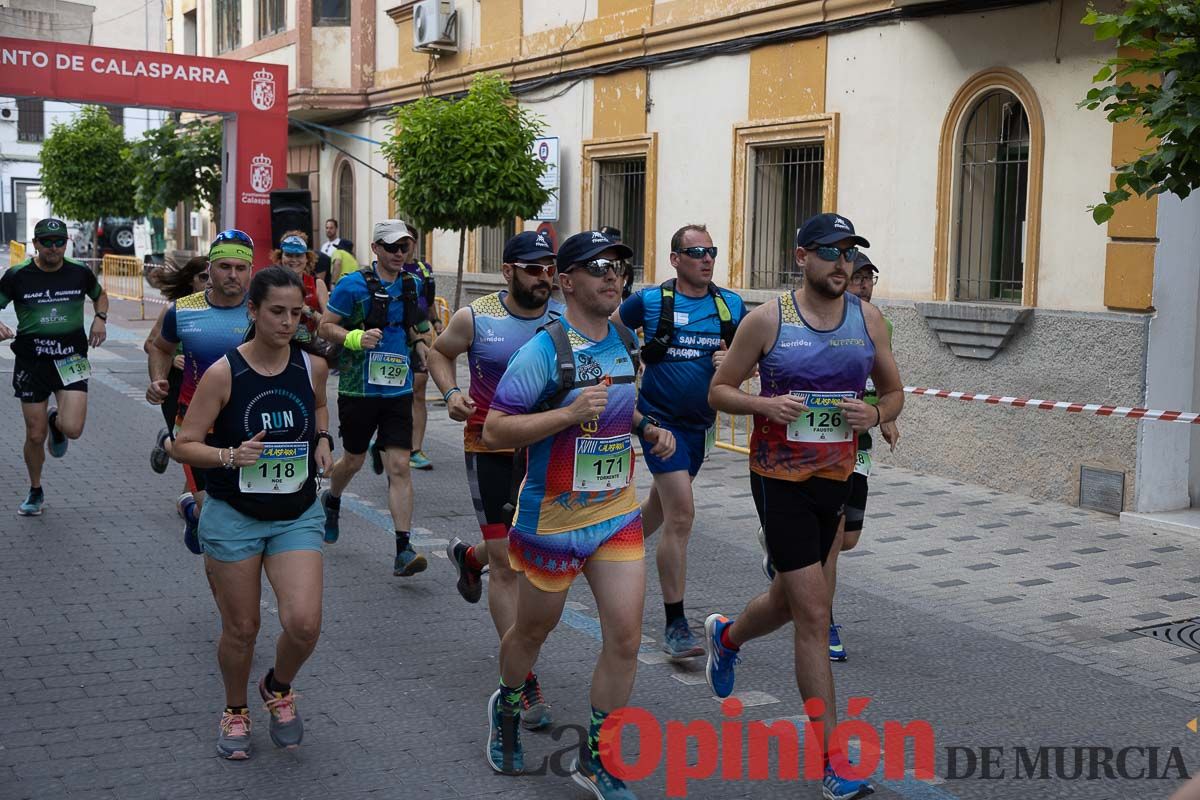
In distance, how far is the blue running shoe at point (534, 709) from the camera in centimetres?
525

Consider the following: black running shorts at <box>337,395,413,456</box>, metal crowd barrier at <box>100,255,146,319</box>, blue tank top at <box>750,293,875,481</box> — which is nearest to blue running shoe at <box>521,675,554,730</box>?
blue tank top at <box>750,293,875,481</box>

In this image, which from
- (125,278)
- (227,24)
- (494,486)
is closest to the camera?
(494,486)

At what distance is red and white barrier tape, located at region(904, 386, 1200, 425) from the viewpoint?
883 centimetres

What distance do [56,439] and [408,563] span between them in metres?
3.69

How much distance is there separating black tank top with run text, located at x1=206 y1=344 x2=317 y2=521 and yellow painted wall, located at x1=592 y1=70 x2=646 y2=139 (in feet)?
37.1

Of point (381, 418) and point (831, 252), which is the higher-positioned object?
point (831, 252)

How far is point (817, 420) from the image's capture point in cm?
496

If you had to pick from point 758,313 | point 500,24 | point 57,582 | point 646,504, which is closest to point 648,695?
point 646,504

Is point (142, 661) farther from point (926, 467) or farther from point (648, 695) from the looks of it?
point (926, 467)

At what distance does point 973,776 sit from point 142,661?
356cm

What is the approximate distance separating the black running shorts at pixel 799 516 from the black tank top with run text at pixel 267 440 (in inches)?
65.2

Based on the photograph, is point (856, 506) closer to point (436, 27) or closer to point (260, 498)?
point (260, 498)

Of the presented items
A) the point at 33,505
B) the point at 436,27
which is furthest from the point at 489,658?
the point at 436,27

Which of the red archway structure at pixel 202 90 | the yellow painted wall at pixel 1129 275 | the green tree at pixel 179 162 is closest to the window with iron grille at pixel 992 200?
the yellow painted wall at pixel 1129 275
